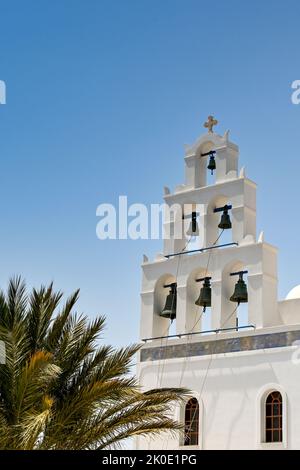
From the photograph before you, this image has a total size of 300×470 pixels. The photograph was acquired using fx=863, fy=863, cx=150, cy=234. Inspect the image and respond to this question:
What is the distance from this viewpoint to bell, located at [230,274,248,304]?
17.0 m

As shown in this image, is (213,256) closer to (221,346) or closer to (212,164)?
(221,346)

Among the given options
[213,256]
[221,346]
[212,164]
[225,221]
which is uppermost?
[212,164]

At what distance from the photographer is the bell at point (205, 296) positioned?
1759cm

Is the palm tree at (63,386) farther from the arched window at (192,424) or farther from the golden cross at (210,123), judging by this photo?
the golden cross at (210,123)

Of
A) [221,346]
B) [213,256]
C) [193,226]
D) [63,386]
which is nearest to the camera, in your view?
[63,386]

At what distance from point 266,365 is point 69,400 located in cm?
433

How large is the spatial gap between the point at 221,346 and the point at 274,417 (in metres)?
1.77

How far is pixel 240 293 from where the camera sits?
1698 centimetres

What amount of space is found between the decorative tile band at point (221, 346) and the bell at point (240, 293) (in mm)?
931

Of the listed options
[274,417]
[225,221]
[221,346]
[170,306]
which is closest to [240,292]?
[221,346]

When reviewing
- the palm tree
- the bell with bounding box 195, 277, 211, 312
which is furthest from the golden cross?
the palm tree

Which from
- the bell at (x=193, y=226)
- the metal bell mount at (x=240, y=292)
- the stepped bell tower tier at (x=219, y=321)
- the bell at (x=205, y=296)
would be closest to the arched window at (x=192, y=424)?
the stepped bell tower tier at (x=219, y=321)
